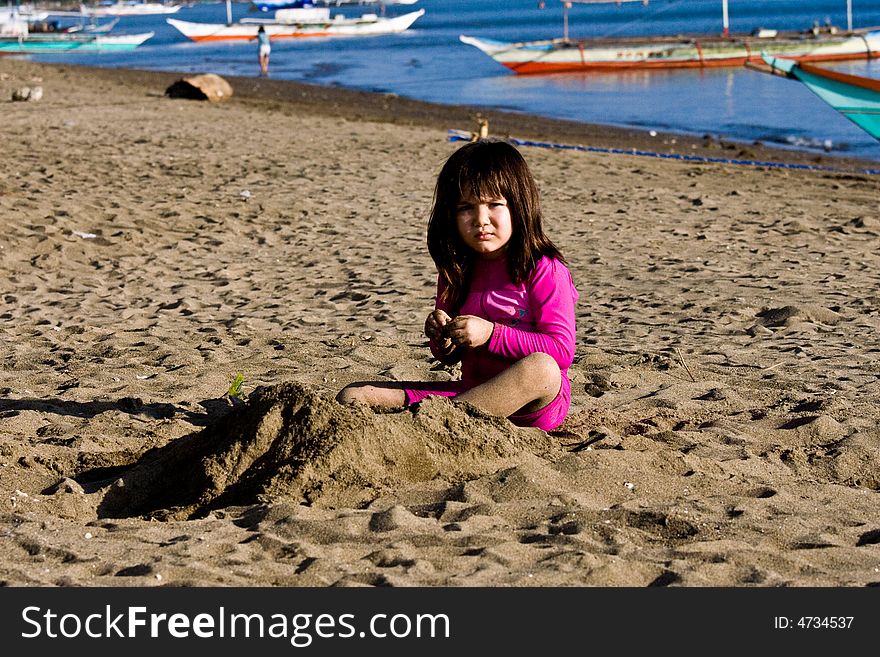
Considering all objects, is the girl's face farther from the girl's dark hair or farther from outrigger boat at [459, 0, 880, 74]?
outrigger boat at [459, 0, 880, 74]

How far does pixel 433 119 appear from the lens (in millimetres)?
18984

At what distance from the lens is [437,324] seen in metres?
3.63

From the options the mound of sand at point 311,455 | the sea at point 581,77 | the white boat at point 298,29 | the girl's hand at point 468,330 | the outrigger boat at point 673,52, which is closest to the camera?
the mound of sand at point 311,455

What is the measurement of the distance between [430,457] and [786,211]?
22.4ft

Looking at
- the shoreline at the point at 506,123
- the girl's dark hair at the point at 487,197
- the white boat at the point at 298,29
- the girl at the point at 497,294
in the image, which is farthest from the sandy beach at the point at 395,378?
the white boat at the point at 298,29

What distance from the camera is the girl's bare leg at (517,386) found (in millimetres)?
3666

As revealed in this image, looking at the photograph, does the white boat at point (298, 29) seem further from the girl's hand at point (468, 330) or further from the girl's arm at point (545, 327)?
the girl's hand at point (468, 330)

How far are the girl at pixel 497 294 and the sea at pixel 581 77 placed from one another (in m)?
12.4

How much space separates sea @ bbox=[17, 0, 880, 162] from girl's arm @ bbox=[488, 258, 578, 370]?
489 inches

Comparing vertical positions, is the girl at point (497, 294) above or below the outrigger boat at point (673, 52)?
below

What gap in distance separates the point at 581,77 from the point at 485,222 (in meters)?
25.9

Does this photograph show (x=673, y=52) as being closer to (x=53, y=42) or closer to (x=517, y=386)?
(x=53, y=42)

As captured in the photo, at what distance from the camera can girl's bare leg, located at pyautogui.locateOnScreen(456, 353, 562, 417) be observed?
3666mm
